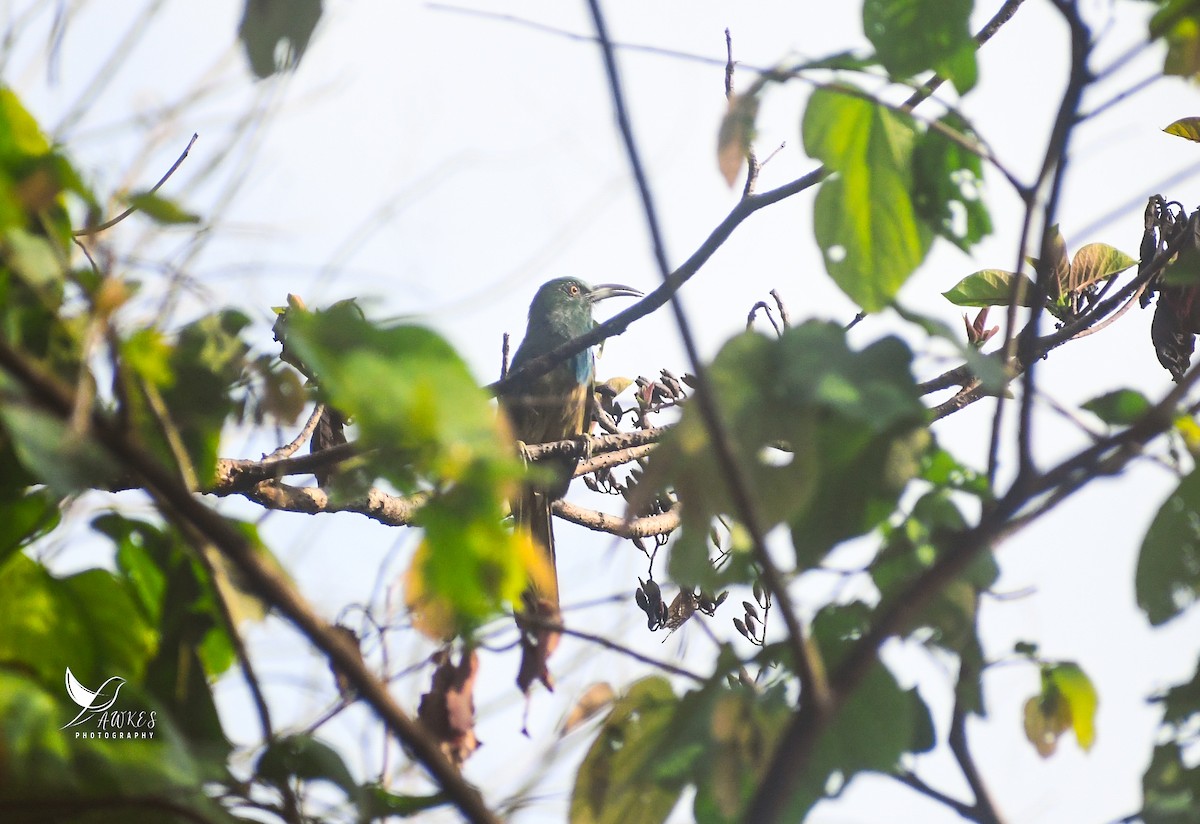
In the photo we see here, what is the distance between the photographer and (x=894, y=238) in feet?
4.33

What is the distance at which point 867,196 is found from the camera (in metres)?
1.33

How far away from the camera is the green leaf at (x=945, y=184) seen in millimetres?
1275

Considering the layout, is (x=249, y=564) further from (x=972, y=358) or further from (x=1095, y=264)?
(x=1095, y=264)

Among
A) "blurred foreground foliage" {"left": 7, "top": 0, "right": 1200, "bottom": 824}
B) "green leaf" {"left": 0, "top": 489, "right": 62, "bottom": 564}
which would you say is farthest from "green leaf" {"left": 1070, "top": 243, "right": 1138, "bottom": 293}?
"green leaf" {"left": 0, "top": 489, "right": 62, "bottom": 564}

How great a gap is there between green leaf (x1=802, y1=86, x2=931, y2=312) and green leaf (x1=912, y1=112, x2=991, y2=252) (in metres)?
0.02

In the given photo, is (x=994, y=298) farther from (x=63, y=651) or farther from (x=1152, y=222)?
(x=63, y=651)

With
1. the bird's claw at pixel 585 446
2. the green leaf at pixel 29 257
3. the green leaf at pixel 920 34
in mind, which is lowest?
the green leaf at pixel 29 257

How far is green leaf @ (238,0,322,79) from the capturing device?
1054mm

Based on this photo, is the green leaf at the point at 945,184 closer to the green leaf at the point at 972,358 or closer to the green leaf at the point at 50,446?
the green leaf at the point at 972,358

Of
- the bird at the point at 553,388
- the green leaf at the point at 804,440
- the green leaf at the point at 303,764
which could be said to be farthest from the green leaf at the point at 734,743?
the bird at the point at 553,388

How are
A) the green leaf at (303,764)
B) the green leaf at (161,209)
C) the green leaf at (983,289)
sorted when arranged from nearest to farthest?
the green leaf at (161,209)
the green leaf at (303,764)
the green leaf at (983,289)

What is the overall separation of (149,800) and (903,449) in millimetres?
709

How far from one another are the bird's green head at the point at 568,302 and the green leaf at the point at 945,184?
5.96 metres

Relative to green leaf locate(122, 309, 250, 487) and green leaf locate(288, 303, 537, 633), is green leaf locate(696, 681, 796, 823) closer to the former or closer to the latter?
green leaf locate(288, 303, 537, 633)
